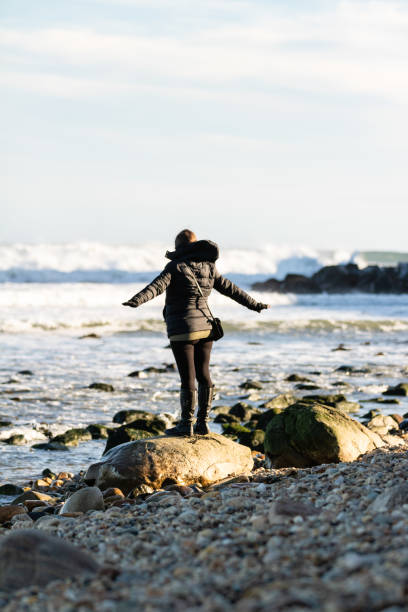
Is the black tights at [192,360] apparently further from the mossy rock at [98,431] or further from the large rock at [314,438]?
the mossy rock at [98,431]

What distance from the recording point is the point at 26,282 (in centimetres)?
4291

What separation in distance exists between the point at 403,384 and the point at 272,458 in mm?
5580

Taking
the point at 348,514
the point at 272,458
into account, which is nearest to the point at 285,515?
the point at 348,514

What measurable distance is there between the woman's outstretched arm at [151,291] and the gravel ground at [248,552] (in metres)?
1.74

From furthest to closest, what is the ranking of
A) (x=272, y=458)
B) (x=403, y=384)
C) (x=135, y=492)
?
(x=403, y=384)
(x=272, y=458)
(x=135, y=492)

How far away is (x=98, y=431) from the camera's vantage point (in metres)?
8.56

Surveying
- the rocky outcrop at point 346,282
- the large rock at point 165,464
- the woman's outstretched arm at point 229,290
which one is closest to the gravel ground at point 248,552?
the large rock at point 165,464

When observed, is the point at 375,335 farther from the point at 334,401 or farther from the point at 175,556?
the point at 175,556

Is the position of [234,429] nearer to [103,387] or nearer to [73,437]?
[73,437]

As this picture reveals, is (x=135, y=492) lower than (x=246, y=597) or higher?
lower

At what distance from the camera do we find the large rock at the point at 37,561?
3195mm

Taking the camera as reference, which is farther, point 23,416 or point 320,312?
point 320,312

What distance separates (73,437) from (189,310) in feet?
8.62

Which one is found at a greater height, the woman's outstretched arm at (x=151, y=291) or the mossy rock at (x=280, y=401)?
the woman's outstretched arm at (x=151, y=291)
